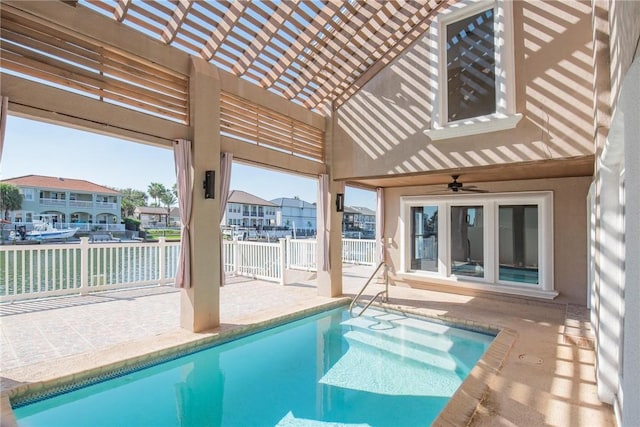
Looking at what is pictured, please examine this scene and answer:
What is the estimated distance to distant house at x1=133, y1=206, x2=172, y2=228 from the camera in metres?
42.9

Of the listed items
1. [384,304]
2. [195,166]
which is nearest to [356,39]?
[195,166]

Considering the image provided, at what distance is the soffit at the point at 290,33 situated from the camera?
4.71m

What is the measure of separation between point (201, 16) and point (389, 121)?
12.3 feet

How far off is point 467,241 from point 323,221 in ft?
12.7

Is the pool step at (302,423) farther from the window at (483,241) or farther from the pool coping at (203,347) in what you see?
the window at (483,241)

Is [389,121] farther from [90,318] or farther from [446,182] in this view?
[90,318]

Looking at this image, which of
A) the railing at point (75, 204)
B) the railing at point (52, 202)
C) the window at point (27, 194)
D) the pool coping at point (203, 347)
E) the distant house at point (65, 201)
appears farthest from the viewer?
the railing at point (75, 204)

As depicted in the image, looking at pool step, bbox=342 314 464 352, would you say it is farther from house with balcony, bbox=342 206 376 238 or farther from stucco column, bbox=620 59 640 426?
house with balcony, bbox=342 206 376 238

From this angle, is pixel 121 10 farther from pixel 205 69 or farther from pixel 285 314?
pixel 285 314

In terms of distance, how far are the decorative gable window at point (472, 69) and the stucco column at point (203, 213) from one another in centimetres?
380

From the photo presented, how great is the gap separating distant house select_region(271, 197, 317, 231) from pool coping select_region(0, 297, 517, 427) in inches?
1421

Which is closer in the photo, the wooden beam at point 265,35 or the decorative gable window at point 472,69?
the wooden beam at point 265,35

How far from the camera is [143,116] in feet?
15.5

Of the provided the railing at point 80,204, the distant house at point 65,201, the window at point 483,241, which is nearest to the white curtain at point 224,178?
the window at point 483,241
